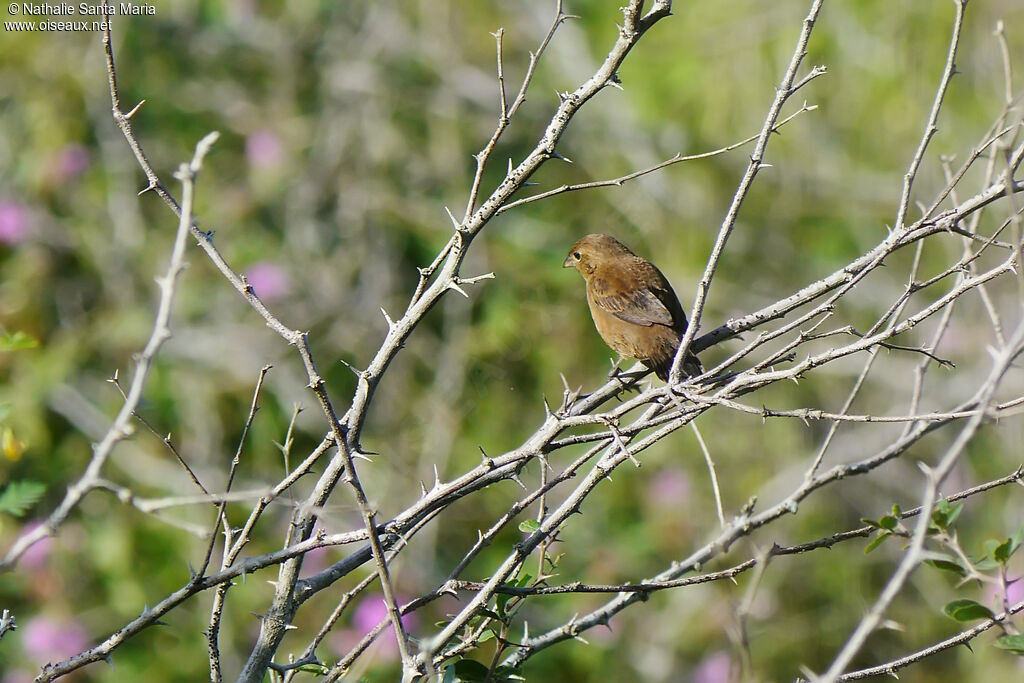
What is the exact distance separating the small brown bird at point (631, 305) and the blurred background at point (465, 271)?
1515 millimetres

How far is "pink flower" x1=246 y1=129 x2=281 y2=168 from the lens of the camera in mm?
6820

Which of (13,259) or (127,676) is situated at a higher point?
(13,259)

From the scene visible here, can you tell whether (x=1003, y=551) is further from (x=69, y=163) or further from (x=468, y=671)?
(x=69, y=163)

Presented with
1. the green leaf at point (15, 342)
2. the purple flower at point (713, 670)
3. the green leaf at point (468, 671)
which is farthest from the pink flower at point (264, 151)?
the green leaf at point (468, 671)

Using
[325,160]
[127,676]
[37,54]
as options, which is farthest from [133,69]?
[127,676]

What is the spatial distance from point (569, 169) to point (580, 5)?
1.46m

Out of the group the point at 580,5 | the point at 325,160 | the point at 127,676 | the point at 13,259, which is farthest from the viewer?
the point at 580,5

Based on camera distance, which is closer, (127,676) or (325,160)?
(127,676)

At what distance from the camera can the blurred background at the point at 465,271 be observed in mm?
5762

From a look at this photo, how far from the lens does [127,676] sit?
5160mm

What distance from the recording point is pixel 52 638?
499cm

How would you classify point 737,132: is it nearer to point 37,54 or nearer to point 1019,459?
point 1019,459

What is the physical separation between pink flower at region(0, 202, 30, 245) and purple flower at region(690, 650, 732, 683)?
4.60m

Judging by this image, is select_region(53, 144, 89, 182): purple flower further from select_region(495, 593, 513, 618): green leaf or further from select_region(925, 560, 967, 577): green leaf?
select_region(925, 560, 967, 577): green leaf
